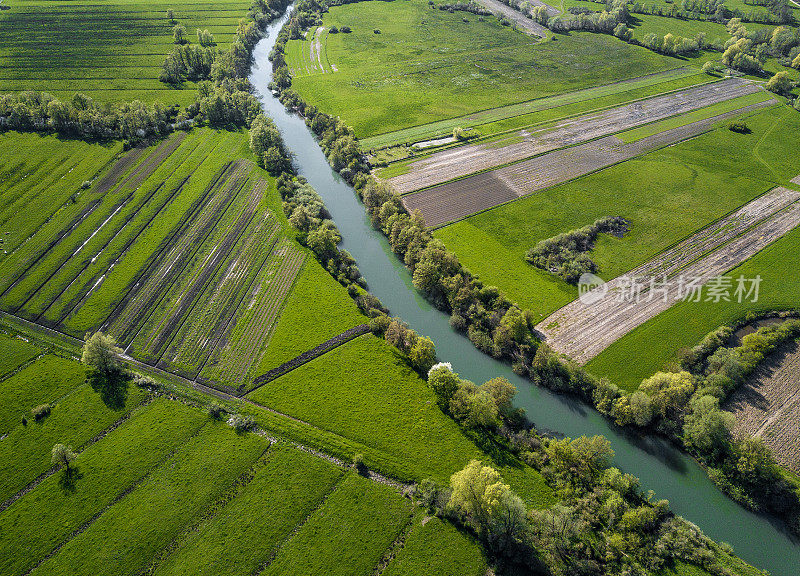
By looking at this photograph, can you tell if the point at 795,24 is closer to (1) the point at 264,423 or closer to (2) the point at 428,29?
(2) the point at 428,29

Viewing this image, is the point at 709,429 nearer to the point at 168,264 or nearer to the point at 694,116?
the point at 168,264

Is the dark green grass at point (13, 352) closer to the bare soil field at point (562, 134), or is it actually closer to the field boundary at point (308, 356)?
the field boundary at point (308, 356)

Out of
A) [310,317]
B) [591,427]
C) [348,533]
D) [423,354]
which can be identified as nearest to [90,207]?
[310,317]

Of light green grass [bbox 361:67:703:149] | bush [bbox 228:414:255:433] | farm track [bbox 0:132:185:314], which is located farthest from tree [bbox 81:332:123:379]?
light green grass [bbox 361:67:703:149]

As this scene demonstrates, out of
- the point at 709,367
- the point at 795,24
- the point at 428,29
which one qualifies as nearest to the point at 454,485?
the point at 709,367

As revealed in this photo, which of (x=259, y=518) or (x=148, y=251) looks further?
(x=148, y=251)

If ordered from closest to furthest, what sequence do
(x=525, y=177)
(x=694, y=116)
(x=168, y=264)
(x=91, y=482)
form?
(x=91, y=482)
(x=168, y=264)
(x=525, y=177)
(x=694, y=116)

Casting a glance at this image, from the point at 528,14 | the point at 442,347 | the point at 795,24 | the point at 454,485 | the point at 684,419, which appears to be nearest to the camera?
the point at 454,485

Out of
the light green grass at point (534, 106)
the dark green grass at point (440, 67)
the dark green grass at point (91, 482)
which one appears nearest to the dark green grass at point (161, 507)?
the dark green grass at point (91, 482)
